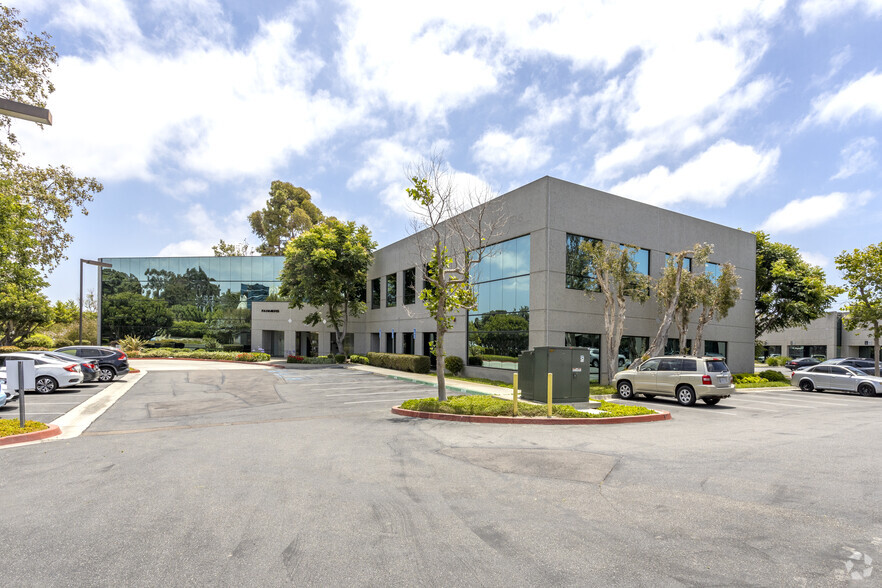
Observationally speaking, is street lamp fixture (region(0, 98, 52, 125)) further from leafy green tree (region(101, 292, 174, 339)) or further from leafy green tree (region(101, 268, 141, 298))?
leafy green tree (region(101, 268, 141, 298))

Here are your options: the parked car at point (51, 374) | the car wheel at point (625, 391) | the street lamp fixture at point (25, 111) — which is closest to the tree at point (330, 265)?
the parked car at point (51, 374)

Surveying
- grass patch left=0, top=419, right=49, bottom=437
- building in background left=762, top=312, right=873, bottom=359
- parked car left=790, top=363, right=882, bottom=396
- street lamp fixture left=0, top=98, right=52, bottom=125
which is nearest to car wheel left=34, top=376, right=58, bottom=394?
grass patch left=0, top=419, right=49, bottom=437

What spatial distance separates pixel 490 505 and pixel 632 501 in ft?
5.76

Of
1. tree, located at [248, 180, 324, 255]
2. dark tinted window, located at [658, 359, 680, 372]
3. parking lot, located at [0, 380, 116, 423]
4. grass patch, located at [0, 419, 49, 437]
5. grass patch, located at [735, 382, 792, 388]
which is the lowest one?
grass patch, located at [735, 382, 792, 388]

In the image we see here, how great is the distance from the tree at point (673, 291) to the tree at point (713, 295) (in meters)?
0.61

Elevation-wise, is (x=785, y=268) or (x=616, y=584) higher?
(x=785, y=268)

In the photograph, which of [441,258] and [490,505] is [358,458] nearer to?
[490,505]

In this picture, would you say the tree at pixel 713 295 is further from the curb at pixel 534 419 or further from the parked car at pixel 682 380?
the curb at pixel 534 419

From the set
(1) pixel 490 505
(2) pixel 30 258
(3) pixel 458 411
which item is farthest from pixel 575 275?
(2) pixel 30 258

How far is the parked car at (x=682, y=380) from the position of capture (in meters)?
16.5

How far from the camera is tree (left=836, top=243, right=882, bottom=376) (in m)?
30.0

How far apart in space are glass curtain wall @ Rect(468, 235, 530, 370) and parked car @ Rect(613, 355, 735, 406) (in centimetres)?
510

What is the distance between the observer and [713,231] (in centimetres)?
2908

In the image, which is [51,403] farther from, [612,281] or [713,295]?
[713,295]
